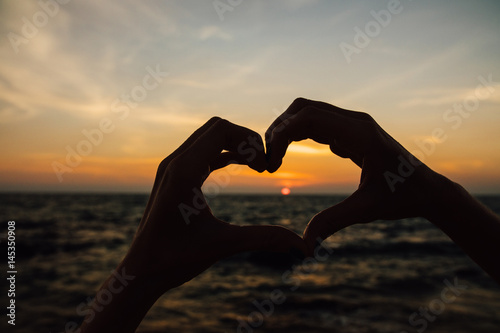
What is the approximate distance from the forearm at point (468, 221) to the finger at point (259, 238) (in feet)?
2.65

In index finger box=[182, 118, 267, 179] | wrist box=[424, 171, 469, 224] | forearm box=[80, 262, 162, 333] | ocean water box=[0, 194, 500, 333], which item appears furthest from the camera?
ocean water box=[0, 194, 500, 333]

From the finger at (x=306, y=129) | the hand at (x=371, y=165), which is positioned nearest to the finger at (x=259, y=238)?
the hand at (x=371, y=165)

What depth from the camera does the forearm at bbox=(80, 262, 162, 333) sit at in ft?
4.71

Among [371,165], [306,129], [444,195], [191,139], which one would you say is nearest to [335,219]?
[371,165]

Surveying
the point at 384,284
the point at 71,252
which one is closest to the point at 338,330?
the point at 384,284

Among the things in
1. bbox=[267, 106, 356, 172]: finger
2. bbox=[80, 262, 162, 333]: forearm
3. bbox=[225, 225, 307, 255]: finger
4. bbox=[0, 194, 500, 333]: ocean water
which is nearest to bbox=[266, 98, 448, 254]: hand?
bbox=[267, 106, 356, 172]: finger

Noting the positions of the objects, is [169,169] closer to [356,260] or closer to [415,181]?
[415,181]

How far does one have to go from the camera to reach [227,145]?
168 centimetres

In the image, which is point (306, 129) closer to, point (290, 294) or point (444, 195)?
point (444, 195)

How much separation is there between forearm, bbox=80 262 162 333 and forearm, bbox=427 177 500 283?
58.4 inches

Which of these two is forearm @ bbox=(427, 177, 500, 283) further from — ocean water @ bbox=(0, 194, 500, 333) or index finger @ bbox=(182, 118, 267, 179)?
ocean water @ bbox=(0, 194, 500, 333)

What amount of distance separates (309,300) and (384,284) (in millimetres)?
3583

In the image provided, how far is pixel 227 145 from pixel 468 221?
4.19 feet

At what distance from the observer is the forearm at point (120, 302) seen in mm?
1435
